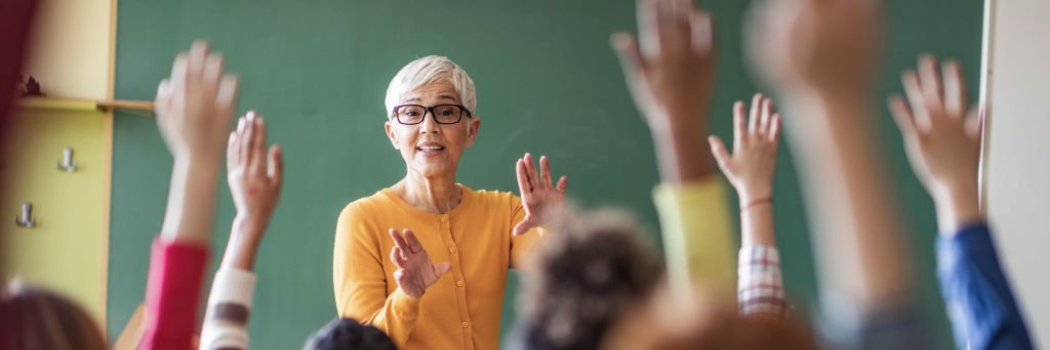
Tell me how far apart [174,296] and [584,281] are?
1.16 feet

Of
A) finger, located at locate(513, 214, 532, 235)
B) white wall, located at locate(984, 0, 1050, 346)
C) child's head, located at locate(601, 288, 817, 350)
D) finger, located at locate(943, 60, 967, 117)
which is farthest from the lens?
white wall, located at locate(984, 0, 1050, 346)

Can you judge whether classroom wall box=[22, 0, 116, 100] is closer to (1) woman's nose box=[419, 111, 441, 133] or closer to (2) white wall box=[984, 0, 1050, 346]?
(1) woman's nose box=[419, 111, 441, 133]

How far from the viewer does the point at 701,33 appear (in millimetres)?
889

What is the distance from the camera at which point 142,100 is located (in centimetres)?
303

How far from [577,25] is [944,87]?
220cm

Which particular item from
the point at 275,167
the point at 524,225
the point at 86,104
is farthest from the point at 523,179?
the point at 86,104

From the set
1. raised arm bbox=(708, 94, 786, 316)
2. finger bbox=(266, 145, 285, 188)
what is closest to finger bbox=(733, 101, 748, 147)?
raised arm bbox=(708, 94, 786, 316)

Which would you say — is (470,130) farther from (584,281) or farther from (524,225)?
(584,281)

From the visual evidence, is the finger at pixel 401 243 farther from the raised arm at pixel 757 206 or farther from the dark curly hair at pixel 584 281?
the dark curly hair at pixel 584 281

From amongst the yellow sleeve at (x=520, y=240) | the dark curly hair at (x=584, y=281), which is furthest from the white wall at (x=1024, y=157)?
the dark curly hair at (x=584, y=281)

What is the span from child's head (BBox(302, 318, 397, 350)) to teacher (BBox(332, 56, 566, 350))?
2.71 feet

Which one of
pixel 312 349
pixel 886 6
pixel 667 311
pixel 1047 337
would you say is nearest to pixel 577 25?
pixel 886 6

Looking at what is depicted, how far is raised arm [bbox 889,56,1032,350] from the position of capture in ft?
3.20

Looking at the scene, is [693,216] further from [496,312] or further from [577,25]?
[577,25]
